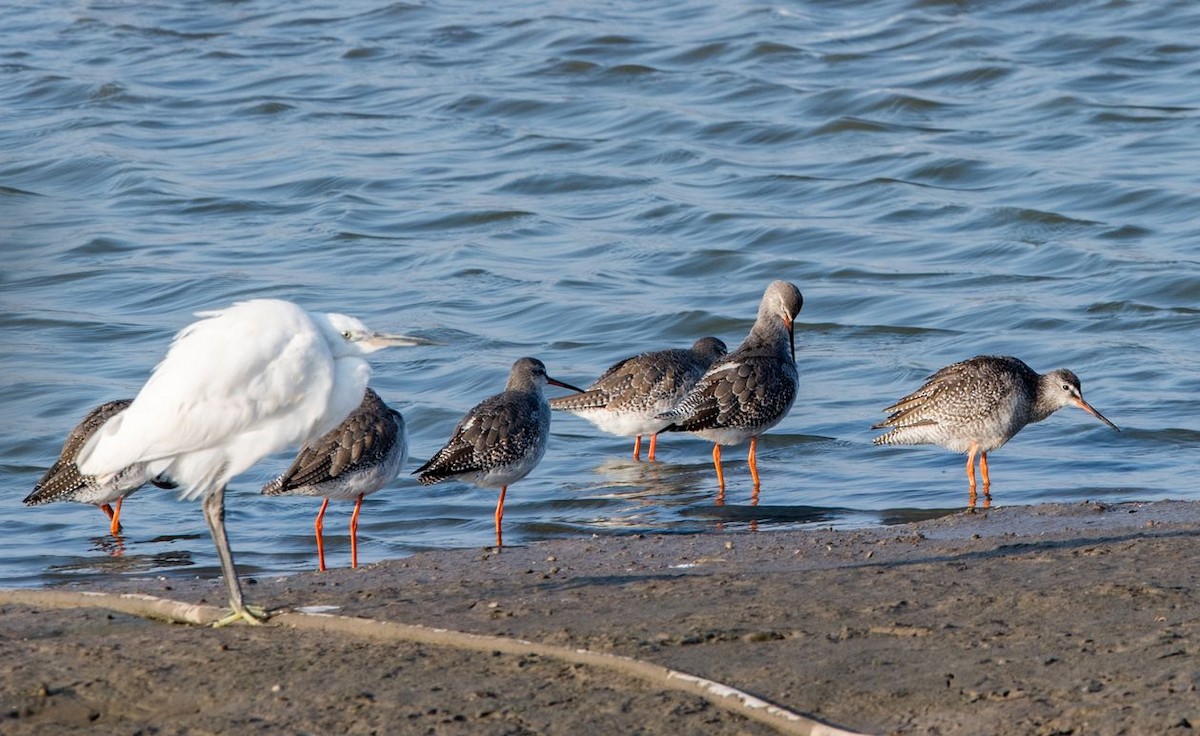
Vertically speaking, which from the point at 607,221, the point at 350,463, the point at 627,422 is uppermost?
the point at 350,463

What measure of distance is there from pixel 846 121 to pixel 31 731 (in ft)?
56.1

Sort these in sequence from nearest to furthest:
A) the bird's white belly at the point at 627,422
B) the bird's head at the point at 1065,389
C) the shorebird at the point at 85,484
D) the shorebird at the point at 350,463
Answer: the shorebird at the point at 350,463, the shorebird at the point at 85,484, the bird's head at the point at 1065,389, the bird's white belly at the point at 627,422

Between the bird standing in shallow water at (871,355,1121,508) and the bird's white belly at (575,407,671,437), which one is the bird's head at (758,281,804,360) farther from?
the bird standing in shallow water at (871,355,1121,508)

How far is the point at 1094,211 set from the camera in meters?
18.0

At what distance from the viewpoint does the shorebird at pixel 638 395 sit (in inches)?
479

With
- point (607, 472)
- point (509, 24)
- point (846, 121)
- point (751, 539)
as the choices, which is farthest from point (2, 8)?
point (751, 539)

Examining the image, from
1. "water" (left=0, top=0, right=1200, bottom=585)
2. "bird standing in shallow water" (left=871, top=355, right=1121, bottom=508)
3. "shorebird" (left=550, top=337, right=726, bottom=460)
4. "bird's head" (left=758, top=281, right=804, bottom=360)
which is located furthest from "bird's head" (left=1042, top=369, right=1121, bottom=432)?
"shorebird" (left=550, top=337, right=726, bottom=460)

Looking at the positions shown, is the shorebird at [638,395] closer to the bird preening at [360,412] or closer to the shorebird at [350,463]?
the bird preening at [360,412]

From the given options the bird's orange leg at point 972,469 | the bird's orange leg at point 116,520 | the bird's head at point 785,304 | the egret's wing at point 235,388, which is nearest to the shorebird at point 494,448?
the bird's orange leg at point 116,520

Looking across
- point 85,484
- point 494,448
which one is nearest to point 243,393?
point 494,448

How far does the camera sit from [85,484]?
1006cm

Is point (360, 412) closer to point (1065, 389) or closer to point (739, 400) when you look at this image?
point (739, 400)

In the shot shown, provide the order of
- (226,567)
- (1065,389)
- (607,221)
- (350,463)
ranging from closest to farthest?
(226,567) < (350,463) < (1065,389) < (607,221)

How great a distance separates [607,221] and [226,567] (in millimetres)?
11929
